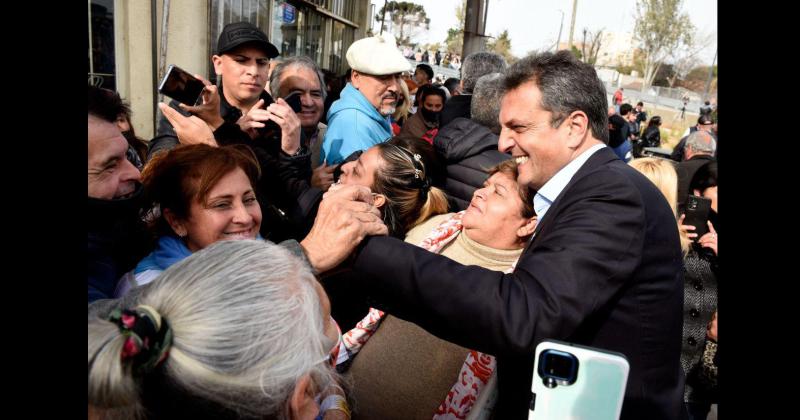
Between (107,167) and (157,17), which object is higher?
(157,17)

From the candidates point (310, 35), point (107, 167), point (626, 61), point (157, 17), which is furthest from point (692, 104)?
point (107, 167)

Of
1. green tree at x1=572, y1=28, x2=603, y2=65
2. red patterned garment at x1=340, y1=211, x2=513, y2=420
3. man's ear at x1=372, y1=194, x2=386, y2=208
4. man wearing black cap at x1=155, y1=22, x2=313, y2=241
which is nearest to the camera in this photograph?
red patterned garment at x1=340, y1=211, x2=513, y2=420

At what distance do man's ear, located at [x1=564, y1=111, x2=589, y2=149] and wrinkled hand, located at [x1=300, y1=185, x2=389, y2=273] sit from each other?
2.29 feet

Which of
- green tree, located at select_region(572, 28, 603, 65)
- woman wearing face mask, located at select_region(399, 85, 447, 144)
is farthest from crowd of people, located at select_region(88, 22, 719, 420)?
green tree, located at select_region(572, 28, 603, 65)

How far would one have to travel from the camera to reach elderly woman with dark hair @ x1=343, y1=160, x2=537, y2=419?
6.39ft

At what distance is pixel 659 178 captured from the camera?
2807mm

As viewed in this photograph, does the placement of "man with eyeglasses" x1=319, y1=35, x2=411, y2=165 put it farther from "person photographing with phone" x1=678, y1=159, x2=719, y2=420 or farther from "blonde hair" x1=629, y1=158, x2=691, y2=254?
"person photographing with phone" x1=678, y1=159, x2=719, y2=420

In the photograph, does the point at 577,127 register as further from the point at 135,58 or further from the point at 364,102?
the point at 135,58

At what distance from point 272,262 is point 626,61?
263 feet

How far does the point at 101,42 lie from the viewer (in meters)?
4.85

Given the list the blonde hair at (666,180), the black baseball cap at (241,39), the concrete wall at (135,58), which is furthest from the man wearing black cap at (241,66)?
the concrete wall at (135,58)

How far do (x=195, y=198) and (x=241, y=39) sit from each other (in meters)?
1.31

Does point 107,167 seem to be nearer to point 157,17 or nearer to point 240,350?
point 240,350

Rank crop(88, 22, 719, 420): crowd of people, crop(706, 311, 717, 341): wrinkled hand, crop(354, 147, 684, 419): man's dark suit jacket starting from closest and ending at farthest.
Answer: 1. crop(88, 22, 719, 420): crowd of people
2. crop(354, 147, 684, 419): man's dark suit jacket
3. crop(706, 311, 717, 341): wrinkled hand
